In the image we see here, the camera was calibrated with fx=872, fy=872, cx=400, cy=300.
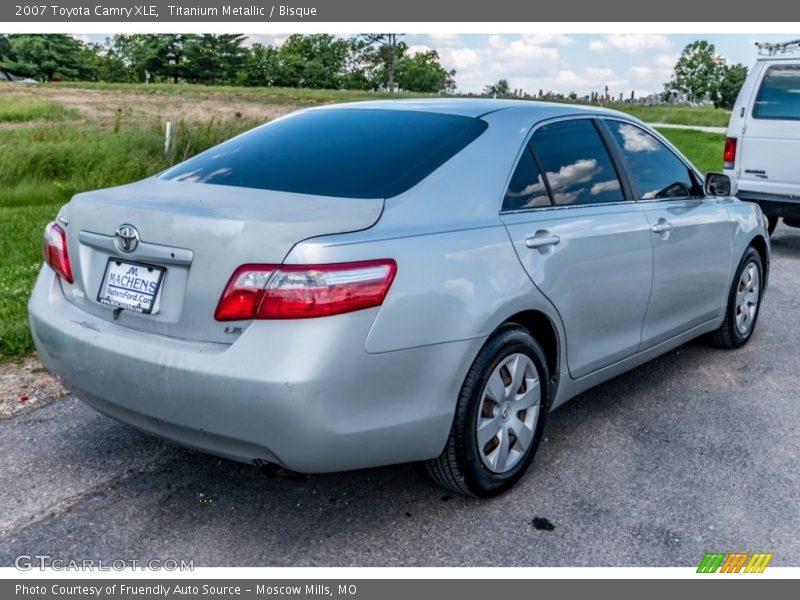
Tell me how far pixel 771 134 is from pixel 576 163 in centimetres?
620

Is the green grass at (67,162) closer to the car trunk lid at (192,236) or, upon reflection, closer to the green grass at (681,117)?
the car trunk lid at (192,236)

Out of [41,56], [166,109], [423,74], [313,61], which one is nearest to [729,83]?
[423,74]

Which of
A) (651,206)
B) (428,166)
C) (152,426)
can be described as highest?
(428,166)

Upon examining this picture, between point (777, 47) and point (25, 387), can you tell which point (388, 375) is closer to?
point (25, 387)

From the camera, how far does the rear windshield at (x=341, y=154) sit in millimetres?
3430

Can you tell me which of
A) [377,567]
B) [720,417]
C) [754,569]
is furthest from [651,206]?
[377,567]

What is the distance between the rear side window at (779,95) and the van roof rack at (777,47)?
19 cm

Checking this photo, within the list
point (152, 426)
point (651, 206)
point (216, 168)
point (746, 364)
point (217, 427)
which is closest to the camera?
point (217, 427)

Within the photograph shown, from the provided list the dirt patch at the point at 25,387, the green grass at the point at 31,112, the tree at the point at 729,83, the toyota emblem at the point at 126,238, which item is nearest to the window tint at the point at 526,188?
the toyota emblem at the point at 126,238

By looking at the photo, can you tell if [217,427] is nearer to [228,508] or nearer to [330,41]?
[228,508]

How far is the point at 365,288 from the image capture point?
9.62 feet

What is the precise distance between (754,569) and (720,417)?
1.59 meters

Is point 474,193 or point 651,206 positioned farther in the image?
point 651,206
